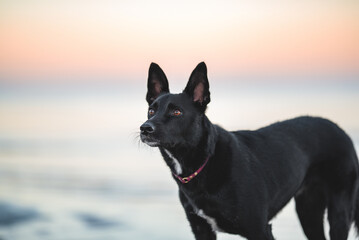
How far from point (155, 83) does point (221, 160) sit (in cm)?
91

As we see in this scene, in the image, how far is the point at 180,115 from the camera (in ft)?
15.5

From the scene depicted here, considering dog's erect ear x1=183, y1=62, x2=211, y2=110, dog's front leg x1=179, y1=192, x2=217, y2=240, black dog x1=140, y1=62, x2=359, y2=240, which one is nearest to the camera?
black dog x1=140, y1=62, x2=359, y2=240

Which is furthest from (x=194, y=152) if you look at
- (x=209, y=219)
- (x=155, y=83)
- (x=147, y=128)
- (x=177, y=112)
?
(x=155, y=83)

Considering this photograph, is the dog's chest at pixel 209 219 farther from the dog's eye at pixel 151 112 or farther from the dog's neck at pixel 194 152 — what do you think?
the dog's eye at pixel 151 112

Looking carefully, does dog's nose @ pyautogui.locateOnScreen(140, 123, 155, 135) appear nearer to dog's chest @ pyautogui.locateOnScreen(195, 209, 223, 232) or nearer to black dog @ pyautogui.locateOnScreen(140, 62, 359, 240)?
black dog @ pyautogui.locateOnScreen(140, 62, 359, 240)

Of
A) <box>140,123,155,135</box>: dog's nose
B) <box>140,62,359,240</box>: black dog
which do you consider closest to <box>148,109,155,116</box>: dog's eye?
<box>140,62,359,240</box>: black dog

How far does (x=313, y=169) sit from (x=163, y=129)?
5.89 ft

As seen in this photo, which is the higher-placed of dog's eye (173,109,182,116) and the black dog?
dog's eye (173,109,182,116)

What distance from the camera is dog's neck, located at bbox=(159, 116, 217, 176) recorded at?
476 centimetres

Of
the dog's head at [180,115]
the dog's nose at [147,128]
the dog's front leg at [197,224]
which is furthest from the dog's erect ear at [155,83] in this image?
the dog's front leg at [197,224]

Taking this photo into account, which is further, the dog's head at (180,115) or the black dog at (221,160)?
the black dog at (221,160)

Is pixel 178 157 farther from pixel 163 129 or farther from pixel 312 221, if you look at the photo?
pixel 312 221

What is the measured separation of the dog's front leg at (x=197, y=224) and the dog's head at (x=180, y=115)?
23.1 inches

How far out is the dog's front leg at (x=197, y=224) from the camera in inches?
196
